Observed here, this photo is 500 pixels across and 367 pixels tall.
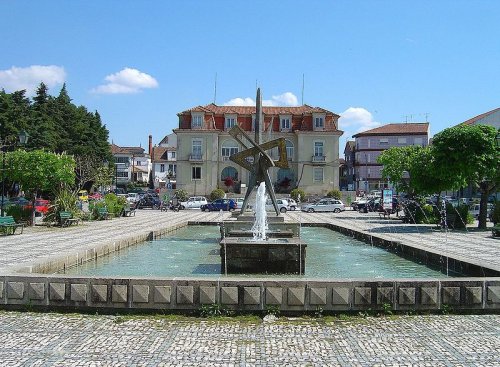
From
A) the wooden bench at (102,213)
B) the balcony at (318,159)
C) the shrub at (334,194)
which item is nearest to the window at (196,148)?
the balcony at (318,159)

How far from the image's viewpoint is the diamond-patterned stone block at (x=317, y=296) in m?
8.07

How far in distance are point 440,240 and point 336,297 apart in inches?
546

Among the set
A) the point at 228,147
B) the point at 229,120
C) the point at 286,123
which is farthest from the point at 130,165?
the point at 286,123

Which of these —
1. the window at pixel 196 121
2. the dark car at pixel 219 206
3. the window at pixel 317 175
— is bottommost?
the dark car at pixel 219 206

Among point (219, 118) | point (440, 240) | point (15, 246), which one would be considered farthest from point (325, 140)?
point (15, 246)

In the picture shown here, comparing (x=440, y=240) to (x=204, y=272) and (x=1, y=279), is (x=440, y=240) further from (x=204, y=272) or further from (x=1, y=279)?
(x=1, y=279)

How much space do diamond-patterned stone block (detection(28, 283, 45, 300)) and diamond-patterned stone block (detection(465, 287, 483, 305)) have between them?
643cm

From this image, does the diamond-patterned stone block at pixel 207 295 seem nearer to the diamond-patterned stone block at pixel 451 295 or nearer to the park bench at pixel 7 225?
the diamond-patterned stone block at pixel 451 295

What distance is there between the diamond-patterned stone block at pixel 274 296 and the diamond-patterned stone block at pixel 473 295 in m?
2.85

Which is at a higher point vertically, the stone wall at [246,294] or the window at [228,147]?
the window at [228,147]

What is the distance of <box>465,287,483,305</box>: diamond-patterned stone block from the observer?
833 cm

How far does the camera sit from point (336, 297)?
8117mm

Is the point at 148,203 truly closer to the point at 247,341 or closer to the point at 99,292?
the point at 99,292

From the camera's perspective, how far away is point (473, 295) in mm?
8328
